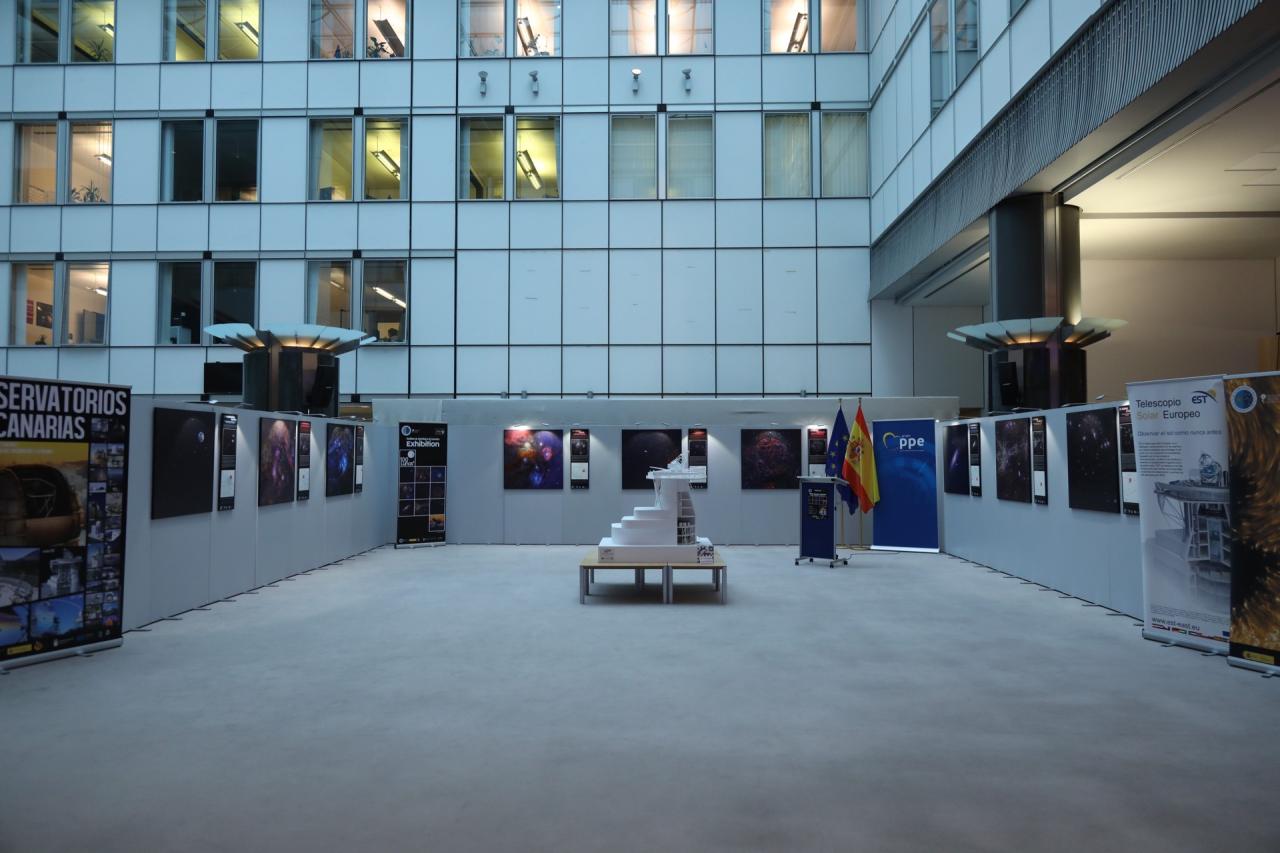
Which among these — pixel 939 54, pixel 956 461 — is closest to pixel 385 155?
pixel 939 54

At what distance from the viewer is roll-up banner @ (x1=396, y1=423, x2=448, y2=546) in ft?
56.9

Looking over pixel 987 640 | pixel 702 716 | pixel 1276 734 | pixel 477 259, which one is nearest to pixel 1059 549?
pixel 987 640

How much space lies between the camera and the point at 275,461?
12.2 meters

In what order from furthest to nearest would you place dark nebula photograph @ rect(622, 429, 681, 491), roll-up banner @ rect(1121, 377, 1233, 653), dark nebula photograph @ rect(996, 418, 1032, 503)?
dark nebula photograph @ rect(622, 429, 681, 491) → dark nebula photograph @ rect(996, 418, 1032, 503) → roll-up banner @ rect(1121, 377, 1233, 653)

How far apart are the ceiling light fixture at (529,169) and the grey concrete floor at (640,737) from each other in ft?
46.3

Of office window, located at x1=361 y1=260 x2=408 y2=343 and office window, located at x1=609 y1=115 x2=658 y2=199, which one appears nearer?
office window, located at x1=361 y1=260 x2=408 y2=343

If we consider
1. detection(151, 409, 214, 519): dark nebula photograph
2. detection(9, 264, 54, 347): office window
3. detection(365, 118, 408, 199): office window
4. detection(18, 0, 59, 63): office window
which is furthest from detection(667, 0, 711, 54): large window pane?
detection(9, 264, 54, 347): office window

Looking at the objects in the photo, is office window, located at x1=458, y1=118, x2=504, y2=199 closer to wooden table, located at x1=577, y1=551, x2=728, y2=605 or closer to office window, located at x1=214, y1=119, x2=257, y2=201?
office window, located at x1=214, y1=119, x2=257, y2=201

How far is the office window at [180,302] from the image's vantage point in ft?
68.5

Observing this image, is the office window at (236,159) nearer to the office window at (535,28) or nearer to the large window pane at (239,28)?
the large window pane at (239,28)

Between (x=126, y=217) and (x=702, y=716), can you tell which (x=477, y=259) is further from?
(x=702, y=716)

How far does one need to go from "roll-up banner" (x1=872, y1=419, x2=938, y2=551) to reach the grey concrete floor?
6.98 metres

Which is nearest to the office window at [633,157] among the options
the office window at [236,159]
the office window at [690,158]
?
the office window at [690,158]

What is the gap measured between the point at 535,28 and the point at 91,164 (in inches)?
451
